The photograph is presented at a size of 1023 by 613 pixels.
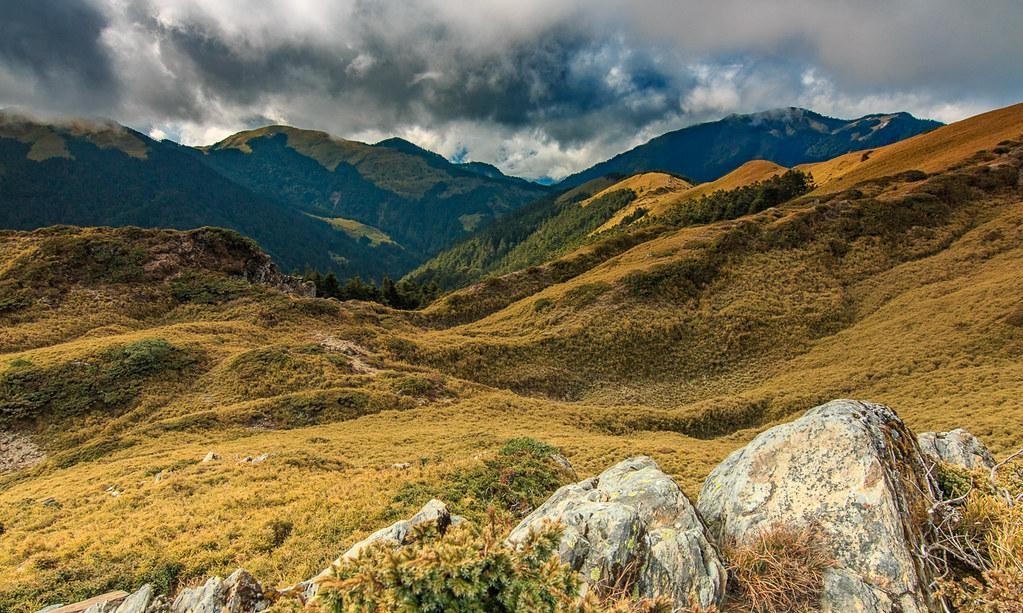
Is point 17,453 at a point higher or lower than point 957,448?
higher

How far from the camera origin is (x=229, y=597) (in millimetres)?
6434

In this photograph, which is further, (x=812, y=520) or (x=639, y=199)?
(x=639, y=199)

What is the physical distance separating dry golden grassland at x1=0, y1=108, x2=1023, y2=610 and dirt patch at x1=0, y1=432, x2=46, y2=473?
0.62 meters

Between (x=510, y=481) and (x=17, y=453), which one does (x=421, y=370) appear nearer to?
(x=17, y=453)

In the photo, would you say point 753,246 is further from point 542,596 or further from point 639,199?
point 639,199

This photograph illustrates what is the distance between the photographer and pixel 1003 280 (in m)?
37.5

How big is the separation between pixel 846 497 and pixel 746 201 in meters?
106

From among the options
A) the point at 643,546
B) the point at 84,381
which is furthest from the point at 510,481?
the point at 84,381

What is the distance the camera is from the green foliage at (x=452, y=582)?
3664mm

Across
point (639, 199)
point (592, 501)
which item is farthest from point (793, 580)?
point (639, 199)

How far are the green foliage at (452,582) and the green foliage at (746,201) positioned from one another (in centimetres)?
9955

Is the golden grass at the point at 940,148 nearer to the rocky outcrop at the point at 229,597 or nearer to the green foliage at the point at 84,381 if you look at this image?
the rocky outcrop at the point at 229,597

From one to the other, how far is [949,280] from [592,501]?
5626 centimetres

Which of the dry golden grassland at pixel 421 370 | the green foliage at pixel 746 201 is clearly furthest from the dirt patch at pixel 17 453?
the green foliage at pixel 746 201
